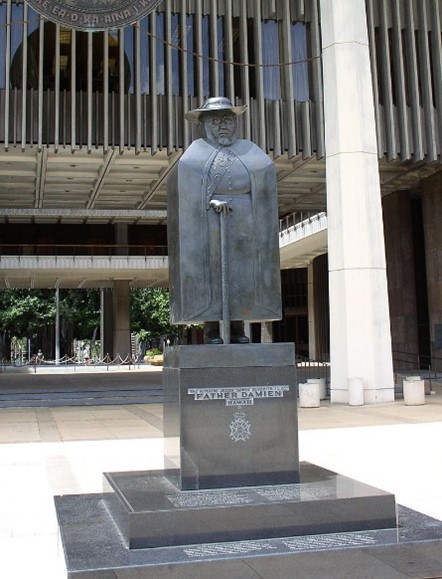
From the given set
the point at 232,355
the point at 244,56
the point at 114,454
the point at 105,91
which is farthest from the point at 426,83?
the point at 232,355

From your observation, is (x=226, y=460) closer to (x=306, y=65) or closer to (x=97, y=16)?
(x=97, y=16)

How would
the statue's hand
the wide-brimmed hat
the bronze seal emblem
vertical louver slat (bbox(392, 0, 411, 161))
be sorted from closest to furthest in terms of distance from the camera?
the statue's hand < the wide-brimmed hat < the bronze seal emblem < vertical louver slat (bbox(392, 0, 411, 161))

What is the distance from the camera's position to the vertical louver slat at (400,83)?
68.2ft

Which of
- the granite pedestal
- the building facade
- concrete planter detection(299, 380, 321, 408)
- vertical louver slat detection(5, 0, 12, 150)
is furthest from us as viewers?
vertical louver slat detection(5, 0, 12, 150)

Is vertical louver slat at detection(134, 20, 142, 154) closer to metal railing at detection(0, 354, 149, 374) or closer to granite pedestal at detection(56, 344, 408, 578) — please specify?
granite pedestal at detection(56, 344, 408, 578)

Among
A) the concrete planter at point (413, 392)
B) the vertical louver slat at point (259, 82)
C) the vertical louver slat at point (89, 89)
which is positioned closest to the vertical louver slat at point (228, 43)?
the vertical louver slat at point (259, 82)

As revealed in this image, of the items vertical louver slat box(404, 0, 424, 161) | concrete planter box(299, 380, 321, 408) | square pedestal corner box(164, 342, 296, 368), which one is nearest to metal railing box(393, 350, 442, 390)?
concrete planter box(299, 380, 321, 408)

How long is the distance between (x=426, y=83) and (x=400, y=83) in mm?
870

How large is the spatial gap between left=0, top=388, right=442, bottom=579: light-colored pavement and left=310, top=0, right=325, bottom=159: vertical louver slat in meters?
8.06

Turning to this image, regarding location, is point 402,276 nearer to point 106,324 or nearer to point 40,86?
point 40,86

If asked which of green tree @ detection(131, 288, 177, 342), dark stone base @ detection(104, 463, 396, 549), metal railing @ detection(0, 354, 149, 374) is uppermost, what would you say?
green tree @ detection(131, 288, 177, 342)

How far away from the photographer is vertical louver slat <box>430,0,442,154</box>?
840 inches

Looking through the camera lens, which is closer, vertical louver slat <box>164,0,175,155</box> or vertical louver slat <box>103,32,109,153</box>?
vertical louver slat <box>103,32,109,153</box>

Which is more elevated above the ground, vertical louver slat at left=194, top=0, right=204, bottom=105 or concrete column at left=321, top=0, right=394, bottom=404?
vertical louver slat at left=194, top=0, right=204, bottom=105
